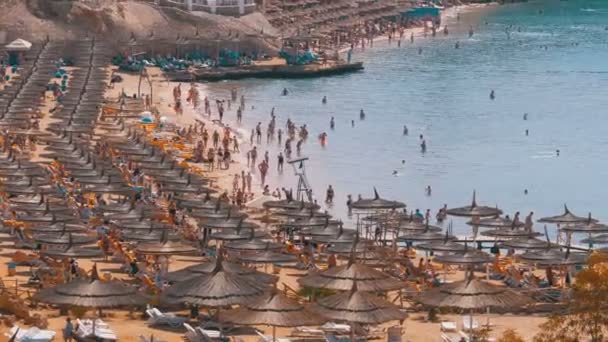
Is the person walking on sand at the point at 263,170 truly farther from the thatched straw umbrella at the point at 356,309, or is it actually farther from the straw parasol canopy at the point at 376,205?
the thatched straw umbrella at the point at 356,309

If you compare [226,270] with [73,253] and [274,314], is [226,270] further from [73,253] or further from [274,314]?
[73,253]

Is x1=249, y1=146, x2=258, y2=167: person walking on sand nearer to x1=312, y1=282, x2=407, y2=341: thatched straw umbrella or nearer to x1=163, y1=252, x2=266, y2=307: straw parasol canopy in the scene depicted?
x1=163, y1=252, x2=266, y2=307: straw parasol canopy

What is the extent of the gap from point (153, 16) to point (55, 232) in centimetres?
5853

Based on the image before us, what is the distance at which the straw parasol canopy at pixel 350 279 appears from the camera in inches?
1416

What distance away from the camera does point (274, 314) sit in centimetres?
3250

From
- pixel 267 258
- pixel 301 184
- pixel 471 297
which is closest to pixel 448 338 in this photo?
pixel 471 297

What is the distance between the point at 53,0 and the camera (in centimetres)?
9475

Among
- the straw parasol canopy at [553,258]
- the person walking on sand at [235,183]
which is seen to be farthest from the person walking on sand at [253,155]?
the straw parasol canopy at [553,258]

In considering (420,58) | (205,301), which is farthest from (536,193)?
(420,58)

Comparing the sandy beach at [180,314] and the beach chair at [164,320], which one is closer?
the sandy beach at [180,314]

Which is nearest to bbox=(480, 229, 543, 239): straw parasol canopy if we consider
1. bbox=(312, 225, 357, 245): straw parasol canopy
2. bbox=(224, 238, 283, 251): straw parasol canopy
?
bbox=(312, 225, 357, 245): straw parasol canopy

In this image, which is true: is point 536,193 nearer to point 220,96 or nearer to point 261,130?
point 261,130

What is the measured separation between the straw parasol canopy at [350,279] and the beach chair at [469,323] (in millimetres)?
1482

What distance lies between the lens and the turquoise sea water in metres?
63.3
